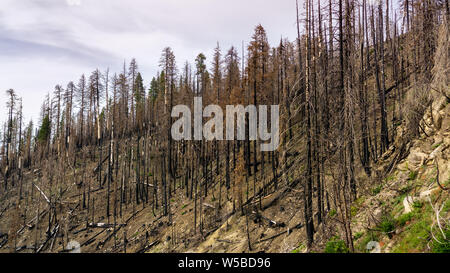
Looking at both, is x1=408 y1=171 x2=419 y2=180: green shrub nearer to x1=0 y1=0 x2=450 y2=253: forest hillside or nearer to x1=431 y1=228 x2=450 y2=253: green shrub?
x1=0 y1=0 x2=450 y2=253: forest hillside

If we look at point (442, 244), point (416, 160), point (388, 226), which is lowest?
point (388, 226)

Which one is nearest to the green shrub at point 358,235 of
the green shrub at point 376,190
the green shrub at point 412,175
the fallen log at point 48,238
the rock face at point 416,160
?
the green shrub at point 376,190

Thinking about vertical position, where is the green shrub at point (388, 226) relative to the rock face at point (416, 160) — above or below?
below

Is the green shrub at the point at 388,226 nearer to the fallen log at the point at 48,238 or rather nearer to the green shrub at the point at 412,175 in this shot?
the green shrub at the point at 412,175

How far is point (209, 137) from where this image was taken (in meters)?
29.8

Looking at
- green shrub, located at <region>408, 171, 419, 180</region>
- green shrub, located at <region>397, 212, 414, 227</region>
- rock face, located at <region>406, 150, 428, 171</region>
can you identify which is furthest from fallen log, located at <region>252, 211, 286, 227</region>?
green shrub, located at <region>397, 212, 414, 227</region>

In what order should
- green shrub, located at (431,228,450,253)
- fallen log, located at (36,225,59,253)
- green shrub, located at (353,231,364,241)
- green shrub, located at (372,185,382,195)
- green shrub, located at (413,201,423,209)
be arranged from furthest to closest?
fallen log, located at (36,225,59,253), green shrub, located at (372,185,382,195), green shrub, located at (353,231,364,241), green shrub, located at (413,201,423,209), green shrub, located at (431,228,450,253)

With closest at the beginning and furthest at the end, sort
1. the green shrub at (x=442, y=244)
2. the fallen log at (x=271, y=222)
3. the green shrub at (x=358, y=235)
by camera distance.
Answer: the green shrub at (x=442, y=244)
the green shrub at (x=358, y=235)
the fallen log at (x=271, y=222)

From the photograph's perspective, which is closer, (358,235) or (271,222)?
(358,235)

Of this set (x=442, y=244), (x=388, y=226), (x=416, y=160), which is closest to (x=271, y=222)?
(x=416, y=160)

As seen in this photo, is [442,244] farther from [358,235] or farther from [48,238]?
[48,238]

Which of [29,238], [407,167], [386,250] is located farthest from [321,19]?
[29,238]
